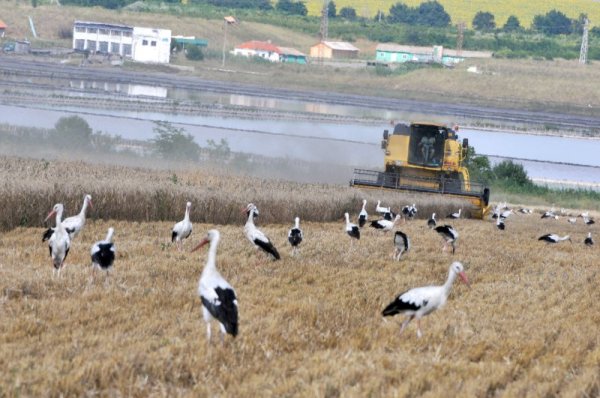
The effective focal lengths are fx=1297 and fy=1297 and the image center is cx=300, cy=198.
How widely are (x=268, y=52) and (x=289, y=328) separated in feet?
410

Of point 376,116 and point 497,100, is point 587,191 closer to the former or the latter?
point 376,116

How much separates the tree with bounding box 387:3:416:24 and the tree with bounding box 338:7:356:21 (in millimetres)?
5483

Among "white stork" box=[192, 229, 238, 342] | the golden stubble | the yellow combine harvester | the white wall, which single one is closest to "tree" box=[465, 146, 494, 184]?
the yellow combine harvester

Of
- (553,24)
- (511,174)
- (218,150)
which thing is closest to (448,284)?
(218,150)

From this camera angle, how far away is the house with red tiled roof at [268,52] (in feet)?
446

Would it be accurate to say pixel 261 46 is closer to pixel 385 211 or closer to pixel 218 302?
pixel 385 211

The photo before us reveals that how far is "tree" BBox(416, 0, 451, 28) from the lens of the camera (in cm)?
18738

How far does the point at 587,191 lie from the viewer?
50.4m

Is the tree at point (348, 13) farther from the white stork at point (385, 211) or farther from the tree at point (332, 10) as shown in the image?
the white stork at point (385, 211)

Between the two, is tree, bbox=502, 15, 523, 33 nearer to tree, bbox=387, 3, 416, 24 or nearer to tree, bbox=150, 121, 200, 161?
tree, bbox=387, 3, 416, 24

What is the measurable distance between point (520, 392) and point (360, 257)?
368 inches

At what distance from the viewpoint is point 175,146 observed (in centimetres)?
4566

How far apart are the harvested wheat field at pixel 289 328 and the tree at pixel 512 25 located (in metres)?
162

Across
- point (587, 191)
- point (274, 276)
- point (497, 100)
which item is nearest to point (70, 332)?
point (274, 276)
